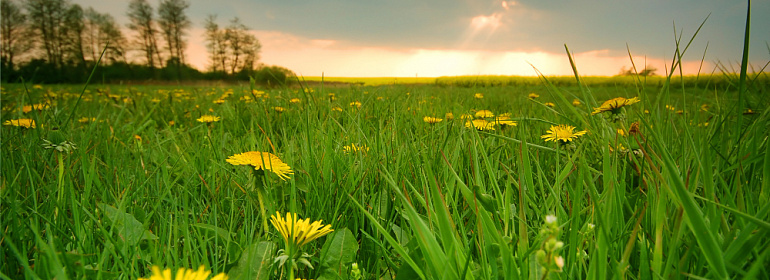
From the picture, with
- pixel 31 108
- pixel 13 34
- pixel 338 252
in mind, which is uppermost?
pixel 13 34

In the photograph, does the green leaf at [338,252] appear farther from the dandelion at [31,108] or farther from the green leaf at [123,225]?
the dandelion at [31,108]

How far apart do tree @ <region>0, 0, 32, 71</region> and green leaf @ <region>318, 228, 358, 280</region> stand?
97.9 ft

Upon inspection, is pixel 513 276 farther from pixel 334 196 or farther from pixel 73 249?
pixel 73 249

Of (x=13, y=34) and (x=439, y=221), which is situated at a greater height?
(x=13, y=34)

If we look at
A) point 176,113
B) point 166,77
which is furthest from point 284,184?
point 166,77

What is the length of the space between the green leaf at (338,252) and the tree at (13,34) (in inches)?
1175

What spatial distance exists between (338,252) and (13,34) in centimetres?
3417

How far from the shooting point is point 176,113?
3.46 m

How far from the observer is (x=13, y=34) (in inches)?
957

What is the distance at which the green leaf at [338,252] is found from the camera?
0.76 metres

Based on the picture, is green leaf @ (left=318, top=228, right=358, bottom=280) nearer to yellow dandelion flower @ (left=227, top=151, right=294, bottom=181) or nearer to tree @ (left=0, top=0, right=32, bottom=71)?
yellow dandelion flower @ (left=227, top=151, right=294, bottom=181)

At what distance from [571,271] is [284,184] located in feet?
2.65

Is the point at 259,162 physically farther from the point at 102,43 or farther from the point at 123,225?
the point at 102,43

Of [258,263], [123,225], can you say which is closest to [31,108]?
[123,225]
